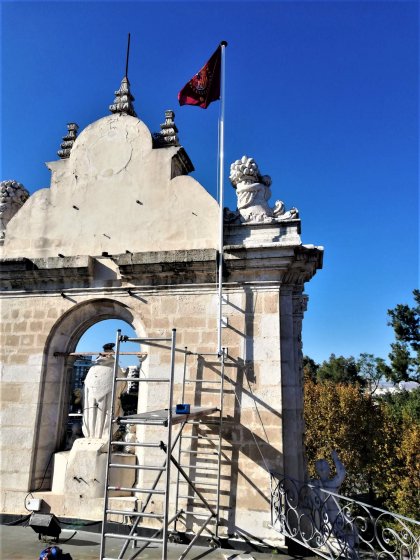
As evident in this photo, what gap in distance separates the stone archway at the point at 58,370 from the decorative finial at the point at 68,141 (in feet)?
11.3

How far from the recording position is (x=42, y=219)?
8586 millimetres

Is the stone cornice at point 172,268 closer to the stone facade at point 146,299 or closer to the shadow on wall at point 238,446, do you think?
the stone facade at point 146,299

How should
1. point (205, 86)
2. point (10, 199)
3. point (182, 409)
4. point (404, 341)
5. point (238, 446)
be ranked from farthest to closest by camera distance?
point (404, 341) → point (10, 199) → point (205, 86) → point (238, 446) → point (182, 409)

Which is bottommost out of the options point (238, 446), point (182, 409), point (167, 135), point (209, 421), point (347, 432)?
point (347, 432)

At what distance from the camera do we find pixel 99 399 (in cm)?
745

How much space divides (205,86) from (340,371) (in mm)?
37354

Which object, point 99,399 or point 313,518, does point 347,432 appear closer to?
point 313,518

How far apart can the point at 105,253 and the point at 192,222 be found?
1.69 m

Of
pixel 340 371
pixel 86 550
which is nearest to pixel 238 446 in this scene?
pixel 86 550

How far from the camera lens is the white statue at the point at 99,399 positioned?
737cm

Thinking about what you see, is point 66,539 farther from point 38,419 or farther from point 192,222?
point 192,222

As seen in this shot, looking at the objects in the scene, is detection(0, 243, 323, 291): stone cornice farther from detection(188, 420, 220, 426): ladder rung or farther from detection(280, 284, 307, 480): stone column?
detection(188, 420, 220, 426): ladder rung

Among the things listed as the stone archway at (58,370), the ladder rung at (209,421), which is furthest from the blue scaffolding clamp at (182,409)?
the stone archway at (58,370)

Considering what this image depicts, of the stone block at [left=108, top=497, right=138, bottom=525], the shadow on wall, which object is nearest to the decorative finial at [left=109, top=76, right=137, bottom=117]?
the shadow on wall
